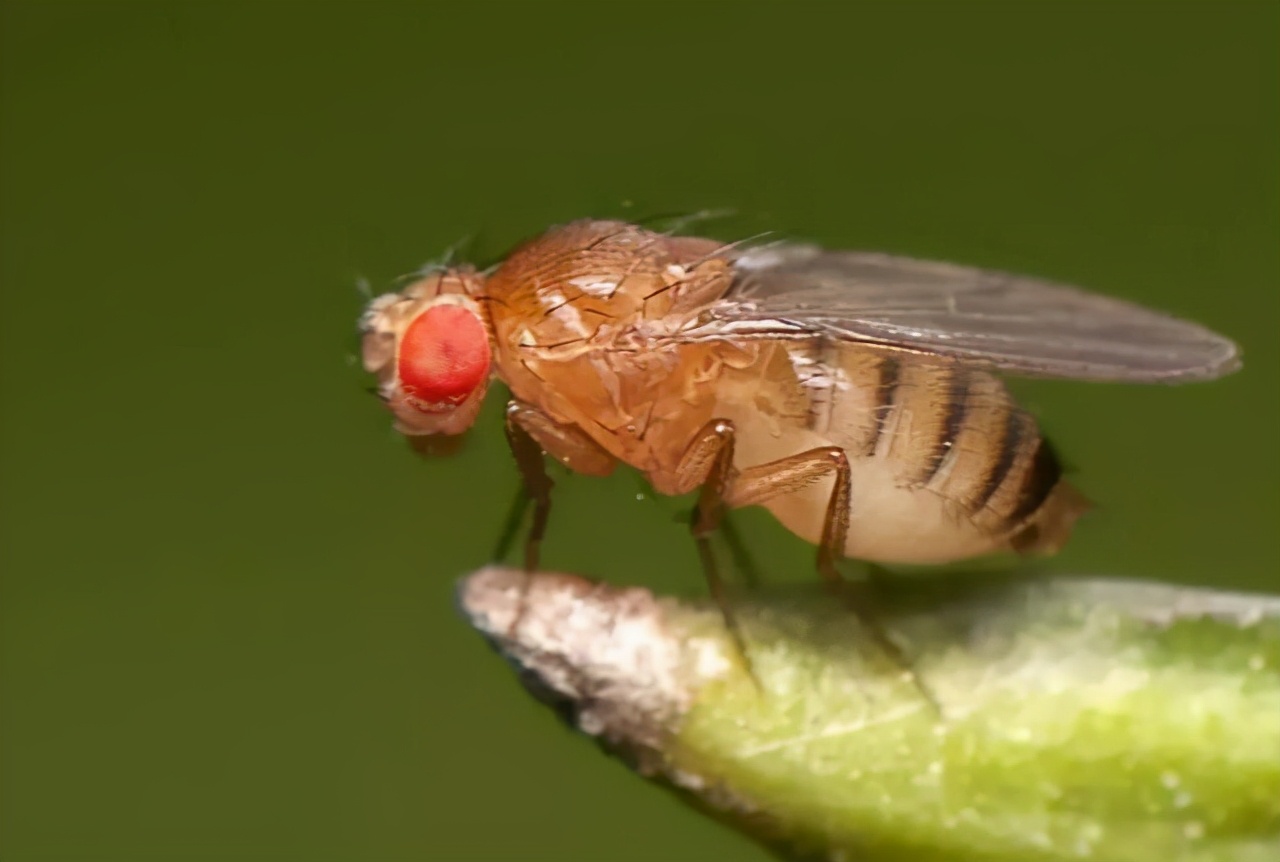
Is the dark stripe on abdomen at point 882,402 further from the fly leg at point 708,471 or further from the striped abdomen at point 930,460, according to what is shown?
the fly leg at point 708,471

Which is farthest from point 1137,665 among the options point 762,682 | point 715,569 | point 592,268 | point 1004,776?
point 592,268

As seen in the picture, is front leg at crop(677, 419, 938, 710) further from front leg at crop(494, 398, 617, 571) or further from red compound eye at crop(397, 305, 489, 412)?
red compound eye at crop(397, 305, 489, 412)

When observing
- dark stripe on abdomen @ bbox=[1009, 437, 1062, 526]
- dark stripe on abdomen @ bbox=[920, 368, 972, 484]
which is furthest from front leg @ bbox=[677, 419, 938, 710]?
dark stripe on abdomen @ bbox=[1009, 437, 1062, 526]

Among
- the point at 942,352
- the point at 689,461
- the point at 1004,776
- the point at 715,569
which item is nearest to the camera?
the point at 1004,776

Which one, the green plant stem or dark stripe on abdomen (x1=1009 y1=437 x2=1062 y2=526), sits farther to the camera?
dark stripe on abdomen (x1=1009 y1=437 x2=1062 y2=526)

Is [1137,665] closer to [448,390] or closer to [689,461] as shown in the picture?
[689,461]

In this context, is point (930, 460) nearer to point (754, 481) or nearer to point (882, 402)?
point (882, 402)

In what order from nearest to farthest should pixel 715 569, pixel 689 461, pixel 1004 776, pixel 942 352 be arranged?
pixel 1004 776 < pixel 715 569 < pixel 942 352 < pixel 689 461

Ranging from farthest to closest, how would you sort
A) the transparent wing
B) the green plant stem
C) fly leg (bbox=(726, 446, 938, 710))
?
the transparent wing
fly leg (bbox=(726, 446, 938, 710))
the green plant stem
